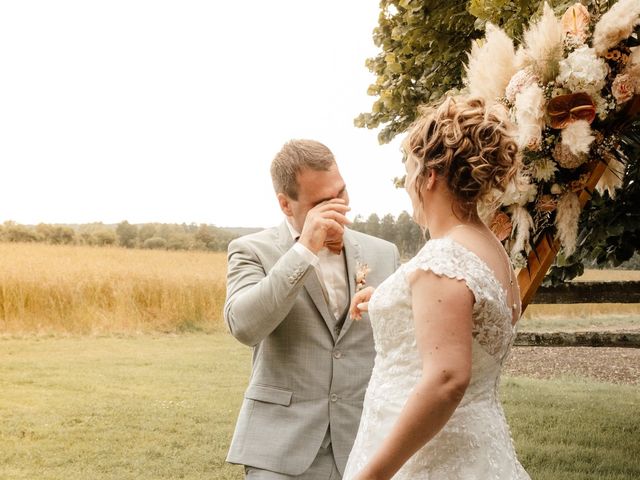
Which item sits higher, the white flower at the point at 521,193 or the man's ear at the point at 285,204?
the white flower at the point at 521,193

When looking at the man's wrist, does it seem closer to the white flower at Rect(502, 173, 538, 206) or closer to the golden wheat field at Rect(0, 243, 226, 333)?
the white flower at Rect(502, 173, 538, 206)

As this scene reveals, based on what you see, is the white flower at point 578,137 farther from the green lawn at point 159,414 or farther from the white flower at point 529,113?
the green lawn at point 159,414

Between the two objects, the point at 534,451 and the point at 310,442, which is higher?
the point at 310,442

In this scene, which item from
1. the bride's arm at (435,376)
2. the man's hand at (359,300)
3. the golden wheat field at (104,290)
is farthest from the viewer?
the golden wheat field at (104,290)

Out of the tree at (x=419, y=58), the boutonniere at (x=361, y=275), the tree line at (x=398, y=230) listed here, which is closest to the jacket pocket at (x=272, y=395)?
the boutonniere at (x=361, y=275)

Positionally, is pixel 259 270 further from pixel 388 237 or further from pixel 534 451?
pixel 388 237

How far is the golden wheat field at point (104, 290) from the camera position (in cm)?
1061

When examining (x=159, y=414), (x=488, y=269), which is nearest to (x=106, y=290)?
(x=159, y=414)

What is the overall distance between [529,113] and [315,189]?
799mm

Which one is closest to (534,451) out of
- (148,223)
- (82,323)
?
(82,323)

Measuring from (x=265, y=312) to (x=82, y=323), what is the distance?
356 inches

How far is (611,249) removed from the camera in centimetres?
597

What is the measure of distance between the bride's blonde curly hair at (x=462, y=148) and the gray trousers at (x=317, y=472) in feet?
3.58

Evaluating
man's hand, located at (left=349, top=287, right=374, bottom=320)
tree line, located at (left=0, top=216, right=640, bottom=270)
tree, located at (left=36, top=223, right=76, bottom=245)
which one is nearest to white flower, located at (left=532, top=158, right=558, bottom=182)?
man's hand, located at (left=349, top=287, right=374, bottom=320)
